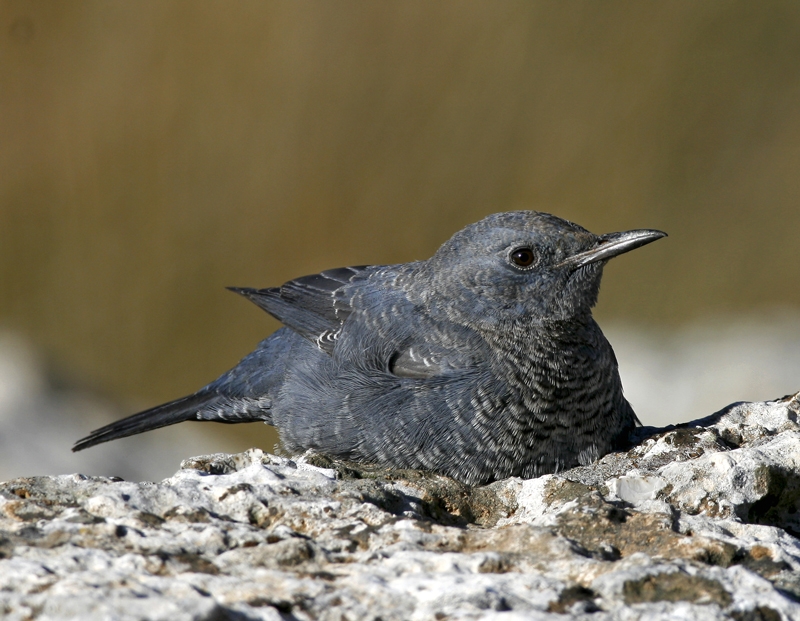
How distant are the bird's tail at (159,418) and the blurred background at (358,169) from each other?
2.92 meters

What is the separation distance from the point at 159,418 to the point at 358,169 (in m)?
4.19

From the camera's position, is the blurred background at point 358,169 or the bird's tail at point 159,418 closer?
the bird's tail at point 159,418

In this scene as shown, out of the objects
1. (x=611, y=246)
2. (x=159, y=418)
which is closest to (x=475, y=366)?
(x=611, y=246)

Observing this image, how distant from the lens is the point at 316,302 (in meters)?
5.09

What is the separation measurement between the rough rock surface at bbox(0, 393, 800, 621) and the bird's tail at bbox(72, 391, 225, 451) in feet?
5.45

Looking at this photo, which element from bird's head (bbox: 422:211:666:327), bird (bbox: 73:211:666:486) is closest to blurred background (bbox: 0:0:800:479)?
bird (bbox: 73:211:666:486)

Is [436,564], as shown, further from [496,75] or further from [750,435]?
[496,75]

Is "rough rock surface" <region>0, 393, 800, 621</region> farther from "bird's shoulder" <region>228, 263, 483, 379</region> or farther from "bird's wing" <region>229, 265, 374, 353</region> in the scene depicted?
"bird's wing" <region>229, 265, 374, 353</region>

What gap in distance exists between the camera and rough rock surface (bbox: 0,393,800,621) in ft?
7.58

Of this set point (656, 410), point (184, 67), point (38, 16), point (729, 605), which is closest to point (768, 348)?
point (656, 410)

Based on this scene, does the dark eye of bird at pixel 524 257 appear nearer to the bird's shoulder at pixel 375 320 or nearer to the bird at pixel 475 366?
the bird at pixel 475 366

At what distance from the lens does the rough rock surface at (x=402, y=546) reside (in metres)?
2.31

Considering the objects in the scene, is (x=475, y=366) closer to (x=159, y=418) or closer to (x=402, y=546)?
(x=402, y=546)

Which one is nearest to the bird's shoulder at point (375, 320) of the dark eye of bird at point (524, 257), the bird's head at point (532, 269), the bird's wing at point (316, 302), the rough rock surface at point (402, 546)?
the bird's wing at point (316, 302)
